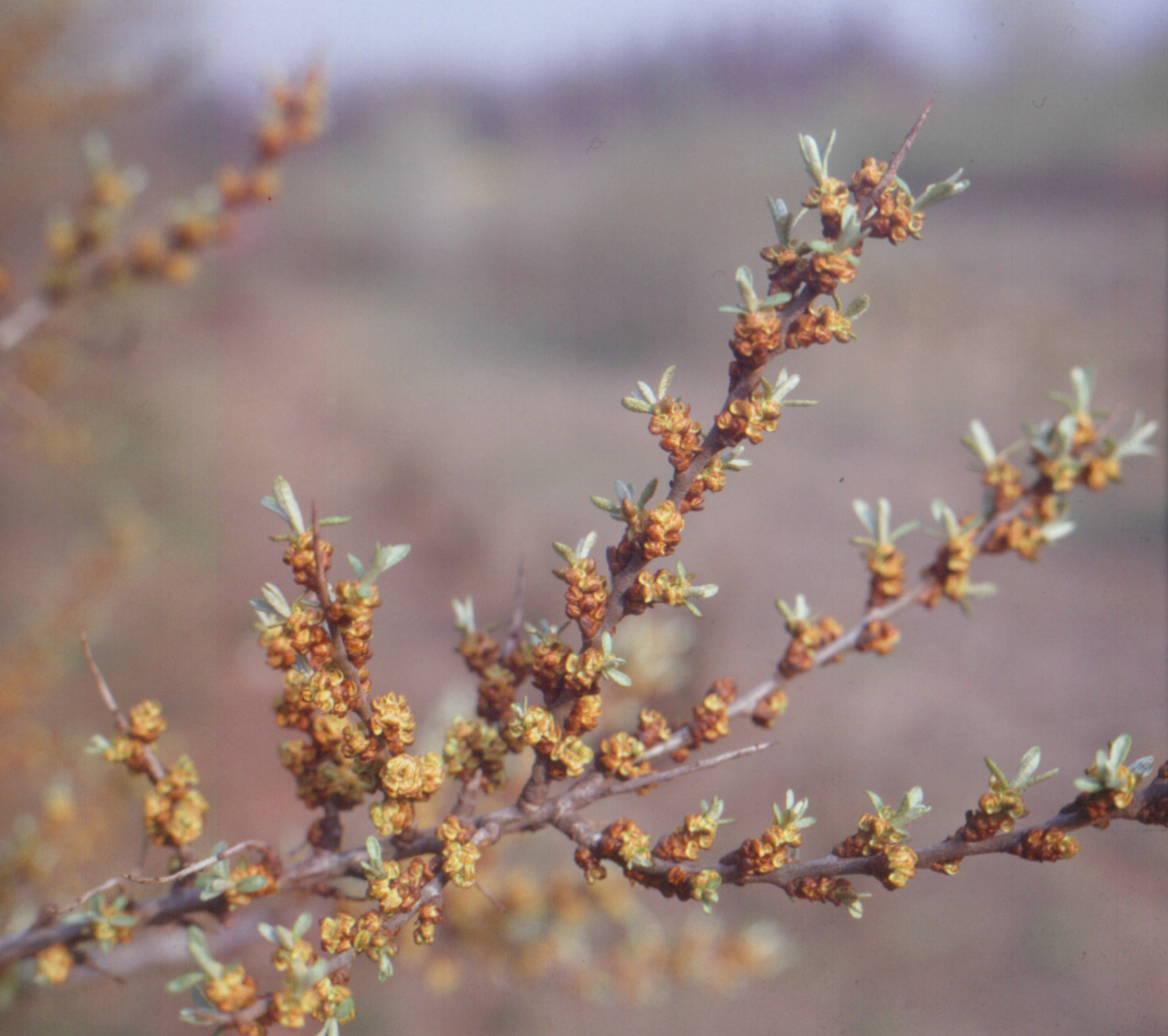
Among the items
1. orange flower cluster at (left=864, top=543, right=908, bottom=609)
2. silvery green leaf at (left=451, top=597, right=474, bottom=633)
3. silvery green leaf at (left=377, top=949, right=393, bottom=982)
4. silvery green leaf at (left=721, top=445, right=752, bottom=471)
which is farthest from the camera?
silvery green leaf at (left=451, top=597, right=474, bottom=633)

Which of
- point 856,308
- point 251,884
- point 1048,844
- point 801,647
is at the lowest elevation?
point 1048,844

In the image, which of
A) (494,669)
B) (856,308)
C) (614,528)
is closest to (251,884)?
(494,669)

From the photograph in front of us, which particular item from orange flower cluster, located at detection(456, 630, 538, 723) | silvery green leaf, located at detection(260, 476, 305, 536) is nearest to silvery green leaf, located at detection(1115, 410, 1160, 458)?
orange flower cluster, located at detection(456, 630, 538, 723)

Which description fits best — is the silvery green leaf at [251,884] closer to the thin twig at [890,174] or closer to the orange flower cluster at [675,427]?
the orange flower cluster at [675,427]

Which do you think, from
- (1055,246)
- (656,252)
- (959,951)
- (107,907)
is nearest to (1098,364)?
(1055,246)

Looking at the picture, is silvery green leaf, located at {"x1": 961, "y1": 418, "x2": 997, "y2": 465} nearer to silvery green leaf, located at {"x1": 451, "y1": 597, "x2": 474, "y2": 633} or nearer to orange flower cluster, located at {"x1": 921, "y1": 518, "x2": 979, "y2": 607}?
orange flower cluster, located at {"x1": 921, "y1": 518, "x2": 979, "y2": 607}

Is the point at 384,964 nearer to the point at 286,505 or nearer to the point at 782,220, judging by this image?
the point at 286,505

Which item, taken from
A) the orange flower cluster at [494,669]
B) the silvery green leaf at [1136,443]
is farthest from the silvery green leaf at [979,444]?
the orange flower cluster at [494,669]

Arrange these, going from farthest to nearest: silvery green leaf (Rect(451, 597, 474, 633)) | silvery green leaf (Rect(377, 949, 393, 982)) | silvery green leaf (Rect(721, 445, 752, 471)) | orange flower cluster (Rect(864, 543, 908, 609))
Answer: silvery green leaf (Rect(451, 597, 474, 633)), orange flower cluster (Rect(864, 543, 908, 609)), silvery green leaf (Rect(721, 445, 752, 471)), silvery green leaf (Rect(377, 949, 393, 982))
